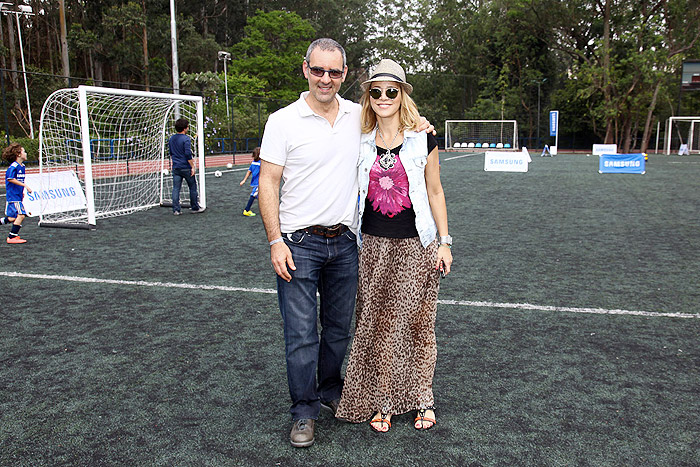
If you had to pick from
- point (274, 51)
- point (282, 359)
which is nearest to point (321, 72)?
point (282, 359)

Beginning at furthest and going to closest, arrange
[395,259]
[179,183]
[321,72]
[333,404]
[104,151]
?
[104,151] → [179,183] → [333,404] → [395,259] → [321,72]

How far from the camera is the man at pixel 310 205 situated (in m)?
2.91

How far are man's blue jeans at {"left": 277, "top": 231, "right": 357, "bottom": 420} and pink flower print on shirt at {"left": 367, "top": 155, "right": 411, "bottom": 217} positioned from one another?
236 millimetres

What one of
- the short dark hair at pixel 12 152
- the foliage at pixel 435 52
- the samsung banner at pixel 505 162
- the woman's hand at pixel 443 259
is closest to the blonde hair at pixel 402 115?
the woman's hand at pixel 443 259

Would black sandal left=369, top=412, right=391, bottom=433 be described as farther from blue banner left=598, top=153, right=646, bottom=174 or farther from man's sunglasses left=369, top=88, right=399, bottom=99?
blue banner left=598, top=153, right=646, bottom=174

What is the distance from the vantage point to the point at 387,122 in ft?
9.98

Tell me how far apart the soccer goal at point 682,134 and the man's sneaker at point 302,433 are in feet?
148

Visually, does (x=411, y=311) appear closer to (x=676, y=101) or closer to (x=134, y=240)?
(x=134, y=240)

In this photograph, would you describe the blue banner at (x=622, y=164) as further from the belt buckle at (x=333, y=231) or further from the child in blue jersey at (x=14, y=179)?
the belt buckle at (x=333, y=231)

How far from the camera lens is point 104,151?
14.0m

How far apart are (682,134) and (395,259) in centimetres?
4828

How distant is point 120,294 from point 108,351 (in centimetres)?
160

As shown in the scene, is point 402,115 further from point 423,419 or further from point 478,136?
point 478,136

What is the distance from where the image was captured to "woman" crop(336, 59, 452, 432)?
3.02 m
